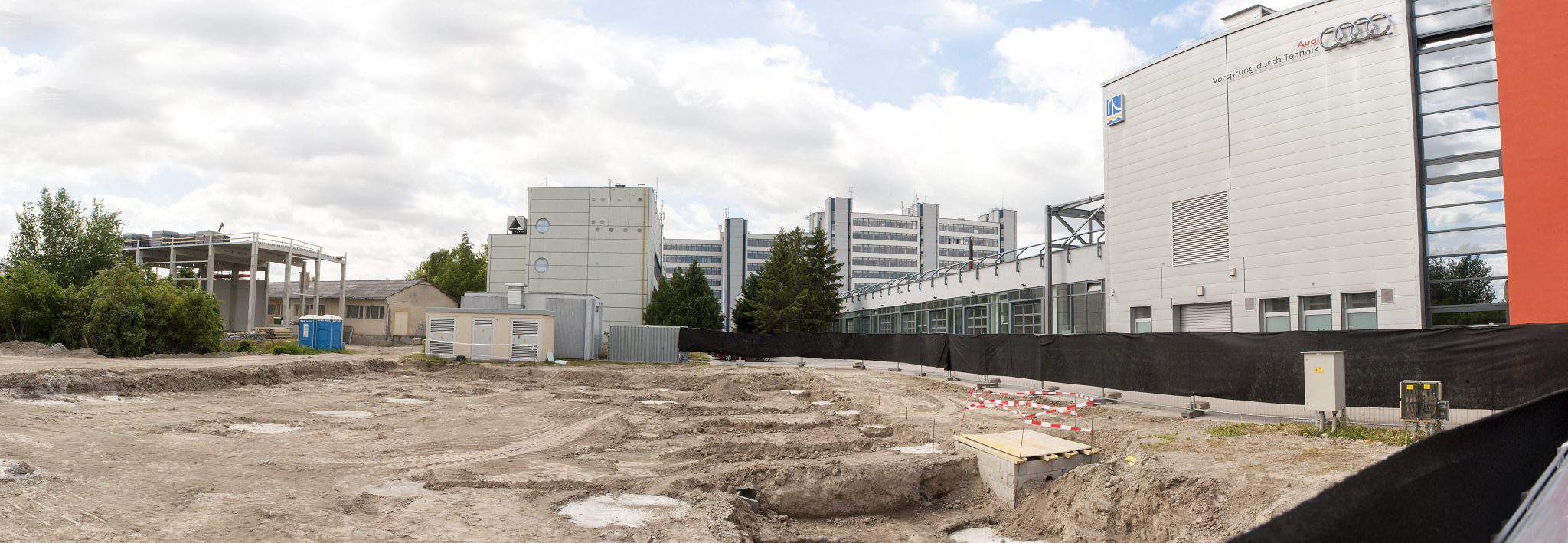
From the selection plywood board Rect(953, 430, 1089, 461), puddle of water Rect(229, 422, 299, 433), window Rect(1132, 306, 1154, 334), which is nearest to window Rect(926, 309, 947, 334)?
window Rect(1132, 306, 1154, 334)

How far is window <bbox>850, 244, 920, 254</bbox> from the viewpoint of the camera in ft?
421

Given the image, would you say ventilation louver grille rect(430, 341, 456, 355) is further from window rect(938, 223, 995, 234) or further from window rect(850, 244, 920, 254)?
window rect(938, 223, 995, 234)

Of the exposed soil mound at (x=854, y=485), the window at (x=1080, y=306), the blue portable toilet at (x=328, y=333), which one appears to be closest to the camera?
the exposed soil mound at (x=854, y=485)

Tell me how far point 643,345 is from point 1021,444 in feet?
104

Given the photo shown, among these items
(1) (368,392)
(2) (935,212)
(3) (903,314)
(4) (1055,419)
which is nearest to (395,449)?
(1) (368,392)

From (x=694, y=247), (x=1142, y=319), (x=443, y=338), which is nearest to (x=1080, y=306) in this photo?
(x=1142, y=319)

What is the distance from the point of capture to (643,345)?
4006cm

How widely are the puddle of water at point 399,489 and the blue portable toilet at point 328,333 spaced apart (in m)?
36.9

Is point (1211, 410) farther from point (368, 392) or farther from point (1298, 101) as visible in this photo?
point (368, 392)

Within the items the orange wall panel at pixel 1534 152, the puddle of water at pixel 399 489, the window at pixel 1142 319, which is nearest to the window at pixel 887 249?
the window at pixel 1142 319

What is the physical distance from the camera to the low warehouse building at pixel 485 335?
34844mm

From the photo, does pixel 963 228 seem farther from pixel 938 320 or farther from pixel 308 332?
pixel 308 332

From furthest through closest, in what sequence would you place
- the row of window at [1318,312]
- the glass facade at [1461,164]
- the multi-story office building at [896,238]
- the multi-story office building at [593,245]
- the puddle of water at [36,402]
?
the multi-story office building at [896,238] → the multi-story office building at [593,245] → the row of window at [1318,312] → the glass facade at [1461,164] → the puddle of water at [36,402]

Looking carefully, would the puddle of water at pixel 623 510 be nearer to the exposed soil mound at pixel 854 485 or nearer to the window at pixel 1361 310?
the exposed soil mound at pixel 854 485
